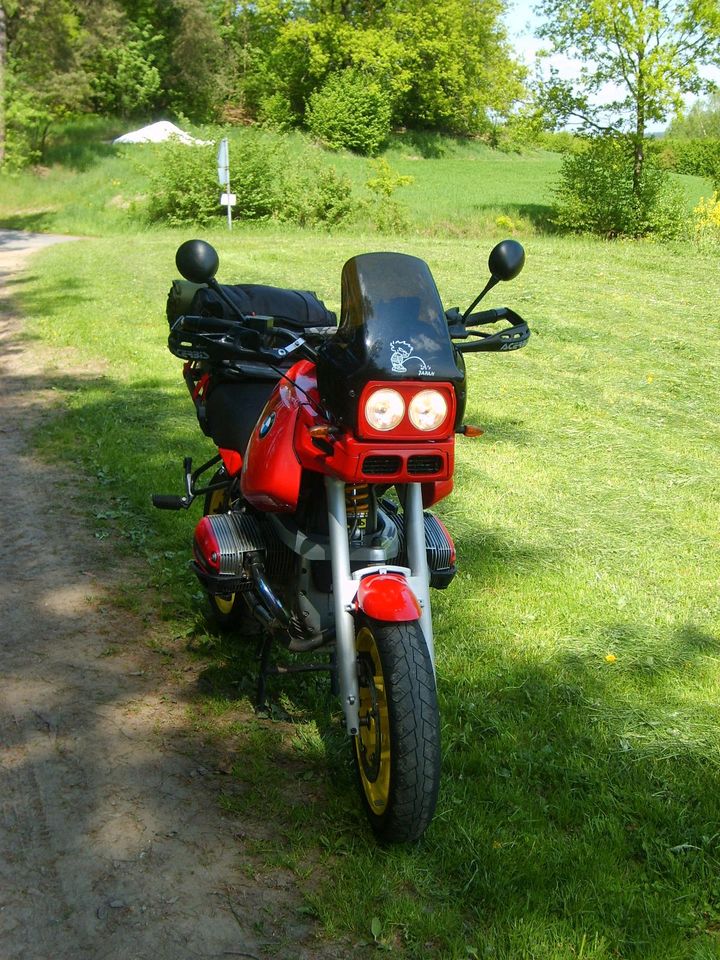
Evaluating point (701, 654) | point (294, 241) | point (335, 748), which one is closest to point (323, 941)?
point (335, 748)

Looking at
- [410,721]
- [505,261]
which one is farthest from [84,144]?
[410,721]

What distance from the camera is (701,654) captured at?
4.30 metres

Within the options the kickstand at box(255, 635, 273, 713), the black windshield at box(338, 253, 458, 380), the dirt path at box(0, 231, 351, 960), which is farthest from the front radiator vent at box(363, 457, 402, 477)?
the dirt path at box(0, 231, 351, 960)

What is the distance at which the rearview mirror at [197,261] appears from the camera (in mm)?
2719

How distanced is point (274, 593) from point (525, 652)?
1314 millimetres

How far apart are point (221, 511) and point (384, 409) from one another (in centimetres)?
187

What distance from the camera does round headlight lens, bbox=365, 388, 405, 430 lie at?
2.63 metres

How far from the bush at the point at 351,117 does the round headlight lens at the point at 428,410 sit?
165 ft

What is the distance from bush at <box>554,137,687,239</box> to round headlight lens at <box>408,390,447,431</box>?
2286 centimetres

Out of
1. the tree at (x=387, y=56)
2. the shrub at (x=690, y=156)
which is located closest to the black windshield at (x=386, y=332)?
the shrub at (x=690, y=156)

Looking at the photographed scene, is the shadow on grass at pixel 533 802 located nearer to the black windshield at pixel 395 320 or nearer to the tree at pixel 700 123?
the black windshield at pixel 395 320

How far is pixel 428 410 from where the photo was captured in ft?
8.75

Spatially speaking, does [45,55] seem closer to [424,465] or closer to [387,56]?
[387,56]

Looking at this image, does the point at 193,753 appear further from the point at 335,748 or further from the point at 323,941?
the point at 323,941
